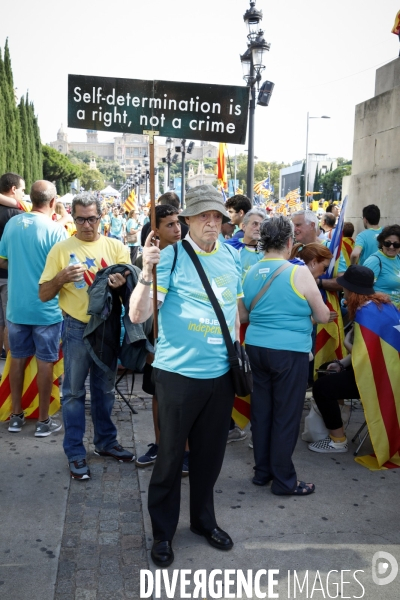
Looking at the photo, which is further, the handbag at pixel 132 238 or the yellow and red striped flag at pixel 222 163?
the handbag at pixel 132 238

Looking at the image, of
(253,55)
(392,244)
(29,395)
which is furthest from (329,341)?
(253,55)

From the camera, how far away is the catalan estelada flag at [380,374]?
4.64m

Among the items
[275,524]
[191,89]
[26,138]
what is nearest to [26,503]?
[275,524]

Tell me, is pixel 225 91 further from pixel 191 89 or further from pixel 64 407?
pixel 64 407

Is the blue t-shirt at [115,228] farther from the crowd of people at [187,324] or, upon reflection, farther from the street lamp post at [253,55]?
the crowd of people at [187,324]

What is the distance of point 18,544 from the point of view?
3.55 meters

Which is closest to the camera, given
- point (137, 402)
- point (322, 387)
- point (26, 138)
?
point (322, 387)

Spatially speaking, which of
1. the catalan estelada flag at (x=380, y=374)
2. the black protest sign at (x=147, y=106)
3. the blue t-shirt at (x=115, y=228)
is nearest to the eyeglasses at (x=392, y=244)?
Result: the catalan estelada flag at (x=380, y=374)

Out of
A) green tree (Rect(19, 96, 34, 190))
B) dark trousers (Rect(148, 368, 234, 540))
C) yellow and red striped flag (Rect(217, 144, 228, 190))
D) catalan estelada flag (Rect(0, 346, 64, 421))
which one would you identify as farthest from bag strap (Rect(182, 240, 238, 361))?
green tree (Rect(19, 96, 34, 190))

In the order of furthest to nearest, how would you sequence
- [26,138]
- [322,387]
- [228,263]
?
[26,138] → [322,387] → [228,263]

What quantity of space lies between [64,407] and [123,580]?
1.53 m

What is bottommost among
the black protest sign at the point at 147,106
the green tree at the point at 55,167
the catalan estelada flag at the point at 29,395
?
the catalan estelada flag at the point at 29,395

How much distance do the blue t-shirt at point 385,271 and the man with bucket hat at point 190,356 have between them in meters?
2.74

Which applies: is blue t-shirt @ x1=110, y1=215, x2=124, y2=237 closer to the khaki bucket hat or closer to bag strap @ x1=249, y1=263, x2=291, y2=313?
bag strap @ x1=249, y1=263, x2=291, y2=313
